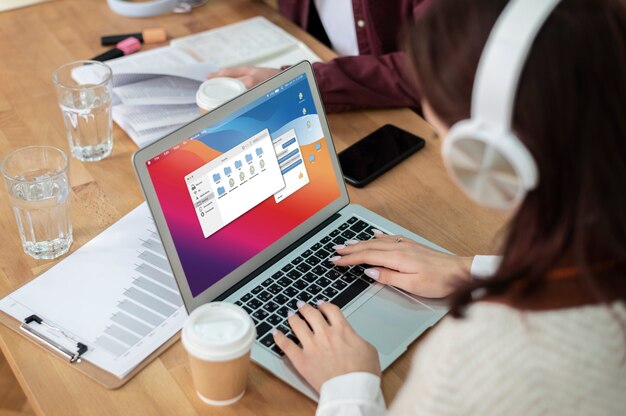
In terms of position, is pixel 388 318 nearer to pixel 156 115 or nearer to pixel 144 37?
pixel 156 115

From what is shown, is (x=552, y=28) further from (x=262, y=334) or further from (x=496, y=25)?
(x=262, y=334)

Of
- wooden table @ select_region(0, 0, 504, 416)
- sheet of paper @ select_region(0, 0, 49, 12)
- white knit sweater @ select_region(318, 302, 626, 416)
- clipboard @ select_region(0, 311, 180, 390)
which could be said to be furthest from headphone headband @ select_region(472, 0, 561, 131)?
sheet of paper @ select_region(0, 0, 49, 12)

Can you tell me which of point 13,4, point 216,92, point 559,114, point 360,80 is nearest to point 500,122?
point 559,114

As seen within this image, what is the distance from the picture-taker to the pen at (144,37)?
1772 mm

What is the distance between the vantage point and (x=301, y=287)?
118 centimetres

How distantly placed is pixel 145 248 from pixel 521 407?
66cm

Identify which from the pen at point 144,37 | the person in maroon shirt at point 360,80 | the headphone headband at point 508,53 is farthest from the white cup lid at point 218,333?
the pen at point 144,37

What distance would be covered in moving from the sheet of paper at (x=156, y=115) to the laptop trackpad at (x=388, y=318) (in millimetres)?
572

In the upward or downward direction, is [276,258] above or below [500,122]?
below

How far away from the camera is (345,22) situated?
198 cm

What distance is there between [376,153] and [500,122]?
0.74 meters

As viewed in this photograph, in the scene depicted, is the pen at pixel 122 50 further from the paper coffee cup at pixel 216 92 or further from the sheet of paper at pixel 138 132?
the paper coffee cup at pixel 216 92

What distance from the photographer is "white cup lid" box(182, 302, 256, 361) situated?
37.7 inches

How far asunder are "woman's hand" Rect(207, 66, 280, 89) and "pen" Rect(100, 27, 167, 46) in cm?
27
